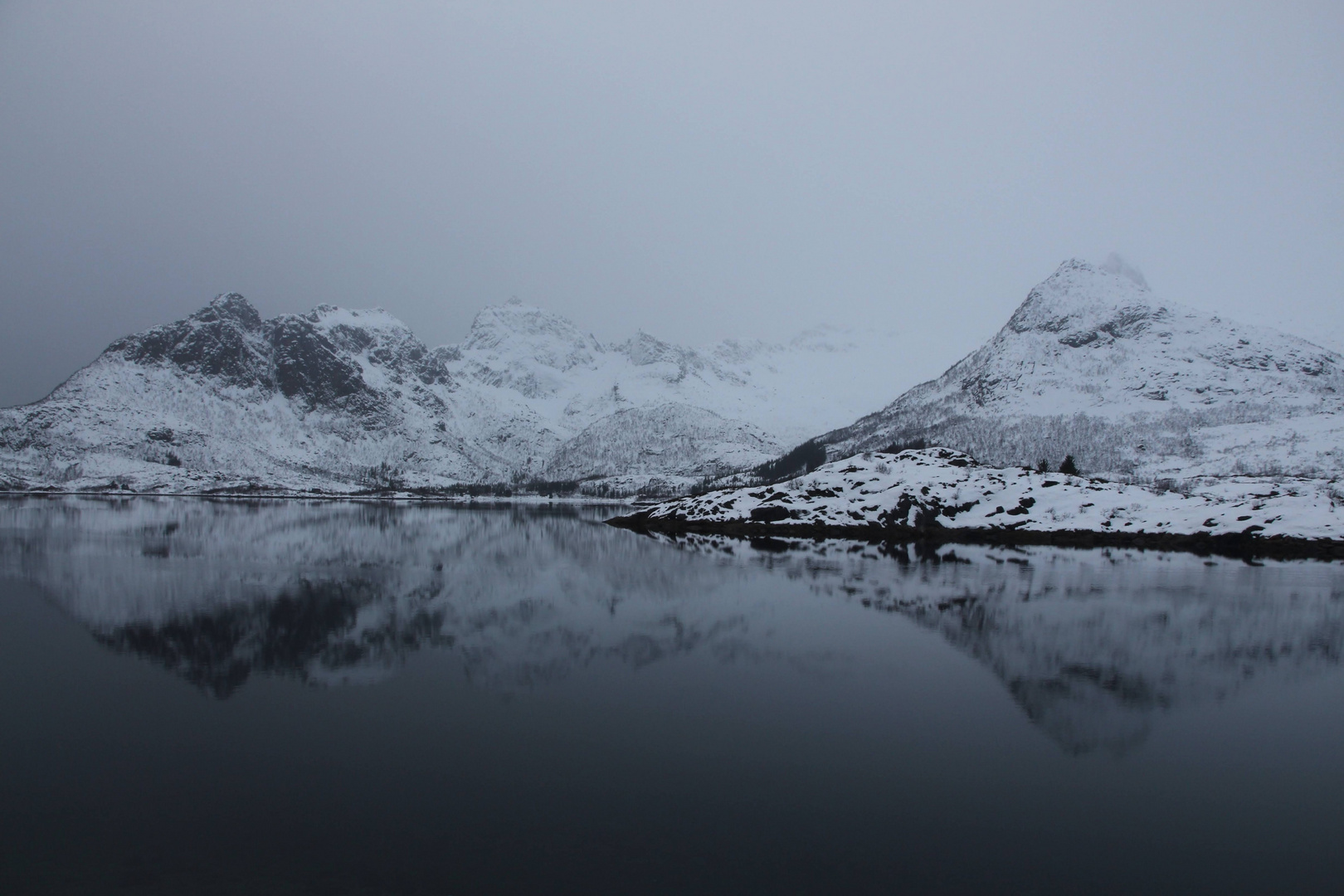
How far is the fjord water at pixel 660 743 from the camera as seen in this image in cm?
1165

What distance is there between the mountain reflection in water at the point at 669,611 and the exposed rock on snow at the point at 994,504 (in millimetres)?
17697

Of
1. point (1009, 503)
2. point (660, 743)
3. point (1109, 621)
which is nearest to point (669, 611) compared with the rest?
point (660, 743)

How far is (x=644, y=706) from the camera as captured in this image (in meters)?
19.5

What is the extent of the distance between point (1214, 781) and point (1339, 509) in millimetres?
77054

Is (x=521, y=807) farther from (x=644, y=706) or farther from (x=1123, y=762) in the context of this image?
(x=1123, y=762)

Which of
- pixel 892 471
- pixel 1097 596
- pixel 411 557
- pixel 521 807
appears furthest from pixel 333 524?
pixel 521 807

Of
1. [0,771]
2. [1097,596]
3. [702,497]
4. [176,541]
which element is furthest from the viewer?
[702,497]

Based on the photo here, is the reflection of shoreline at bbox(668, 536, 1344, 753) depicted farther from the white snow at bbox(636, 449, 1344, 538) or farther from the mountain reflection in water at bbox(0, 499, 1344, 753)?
the white snow at bbox(636, 449, 1344, 538)

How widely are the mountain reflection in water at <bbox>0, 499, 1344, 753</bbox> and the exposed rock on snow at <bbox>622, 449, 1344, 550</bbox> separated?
1770 cm

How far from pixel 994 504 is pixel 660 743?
7585cm

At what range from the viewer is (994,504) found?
84.2 meters

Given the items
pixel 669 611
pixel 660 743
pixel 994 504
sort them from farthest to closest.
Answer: pixel 994 504 → pixel 669 611 → pixel 660 743

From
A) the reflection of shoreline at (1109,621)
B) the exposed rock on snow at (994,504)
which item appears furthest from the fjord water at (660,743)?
the exposed rock on snow at (994,504)

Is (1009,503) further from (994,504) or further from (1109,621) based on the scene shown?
(1109,621)
